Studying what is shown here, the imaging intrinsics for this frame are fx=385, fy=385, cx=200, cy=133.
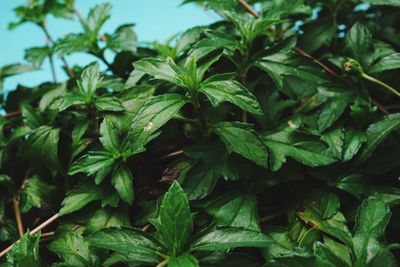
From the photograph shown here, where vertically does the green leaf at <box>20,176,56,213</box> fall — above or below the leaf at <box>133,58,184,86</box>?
below

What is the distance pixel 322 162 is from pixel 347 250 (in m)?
0.20

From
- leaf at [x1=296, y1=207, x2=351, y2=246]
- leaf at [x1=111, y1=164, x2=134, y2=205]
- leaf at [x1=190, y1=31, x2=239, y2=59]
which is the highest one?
leaf at [x1=190, y1=31, x2=239, y2=59]

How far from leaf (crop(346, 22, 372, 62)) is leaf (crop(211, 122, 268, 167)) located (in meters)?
0.42

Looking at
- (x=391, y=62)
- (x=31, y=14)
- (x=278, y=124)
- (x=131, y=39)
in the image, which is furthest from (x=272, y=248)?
(x=31, y=14)

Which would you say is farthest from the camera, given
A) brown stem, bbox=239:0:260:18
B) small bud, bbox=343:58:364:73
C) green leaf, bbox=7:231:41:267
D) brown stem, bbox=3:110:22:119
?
brown stem, bbox=3:110:22:119

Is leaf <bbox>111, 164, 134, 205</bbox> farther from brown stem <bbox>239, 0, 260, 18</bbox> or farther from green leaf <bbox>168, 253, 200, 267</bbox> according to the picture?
brown stem <bbox>239, 0, 260, 18</bbox>

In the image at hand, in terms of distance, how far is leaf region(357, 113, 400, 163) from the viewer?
2.96 feet

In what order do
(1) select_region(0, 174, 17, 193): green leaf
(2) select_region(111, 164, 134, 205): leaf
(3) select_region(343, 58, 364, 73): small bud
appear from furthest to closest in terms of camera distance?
1. (1) select_region(0, 174, 17, 193): green leaf
2. (3) select_region(343, 58, 364, 73): small bud
3. (2) select_region(111, 164, 134, 205): leaf

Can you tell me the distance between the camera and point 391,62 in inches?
38.1

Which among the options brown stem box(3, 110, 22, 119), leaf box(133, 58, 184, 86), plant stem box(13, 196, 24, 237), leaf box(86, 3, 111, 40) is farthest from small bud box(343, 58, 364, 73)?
brown stem box(3, 110, 22, 119)

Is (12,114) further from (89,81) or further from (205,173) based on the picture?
(205,173)

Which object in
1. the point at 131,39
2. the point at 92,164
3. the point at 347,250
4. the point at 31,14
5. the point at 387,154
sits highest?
the point at 31,14

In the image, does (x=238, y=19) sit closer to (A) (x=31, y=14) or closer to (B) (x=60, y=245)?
(B) (x=60, y=245)

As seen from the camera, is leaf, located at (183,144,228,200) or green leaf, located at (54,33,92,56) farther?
green leaf, located at (54,33,92,56)
